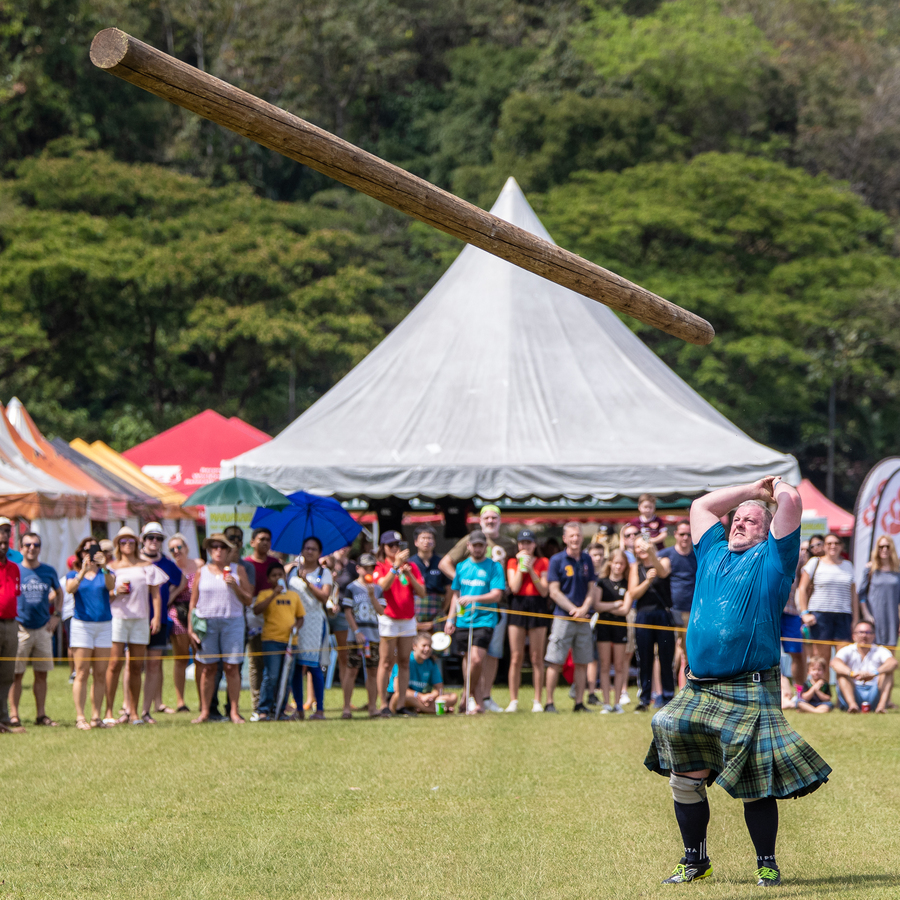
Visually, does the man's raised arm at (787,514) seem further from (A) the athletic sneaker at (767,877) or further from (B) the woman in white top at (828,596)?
(B) the woman in white top at (828,596)

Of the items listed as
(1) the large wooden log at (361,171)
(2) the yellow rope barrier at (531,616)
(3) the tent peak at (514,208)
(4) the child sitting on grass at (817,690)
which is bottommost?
(4) the child sitting on grass at (817,690)

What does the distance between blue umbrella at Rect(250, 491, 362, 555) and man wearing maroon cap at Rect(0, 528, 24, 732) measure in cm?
263

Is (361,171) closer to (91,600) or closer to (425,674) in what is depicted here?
(91,600)

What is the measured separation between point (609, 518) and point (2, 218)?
16.6m

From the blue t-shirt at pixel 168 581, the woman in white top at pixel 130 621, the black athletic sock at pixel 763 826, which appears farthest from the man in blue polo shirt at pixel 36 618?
the black athletic sock at pixel 763 826

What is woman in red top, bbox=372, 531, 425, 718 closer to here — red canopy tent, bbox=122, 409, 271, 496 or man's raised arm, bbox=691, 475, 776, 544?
man's raised arm, bbox=691, 475, 776, 544

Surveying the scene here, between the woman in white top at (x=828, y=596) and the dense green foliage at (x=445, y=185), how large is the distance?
66.3 ft

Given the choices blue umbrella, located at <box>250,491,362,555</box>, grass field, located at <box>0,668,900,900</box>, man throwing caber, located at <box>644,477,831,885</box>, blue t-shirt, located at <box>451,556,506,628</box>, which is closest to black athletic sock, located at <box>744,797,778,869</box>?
man throwing caber, located at <box>644,477,831,885</box>

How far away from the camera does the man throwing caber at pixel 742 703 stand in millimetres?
4504

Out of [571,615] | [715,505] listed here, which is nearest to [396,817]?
[715,505]

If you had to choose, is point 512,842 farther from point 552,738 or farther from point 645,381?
point 645,381

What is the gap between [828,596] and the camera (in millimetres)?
11641

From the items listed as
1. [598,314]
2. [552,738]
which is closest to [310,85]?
[598,314]

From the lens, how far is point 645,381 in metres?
14.7
